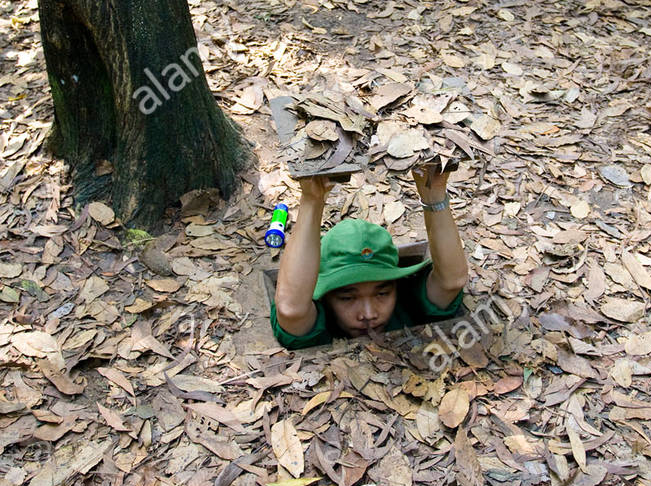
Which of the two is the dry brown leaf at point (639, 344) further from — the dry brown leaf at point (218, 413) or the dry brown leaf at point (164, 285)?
the dry brown leaf at point (164, 285)

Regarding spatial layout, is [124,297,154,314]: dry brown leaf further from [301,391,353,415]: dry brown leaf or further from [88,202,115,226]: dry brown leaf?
[301,391,353,415]: dry brown leaf

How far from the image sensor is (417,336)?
3.35 m

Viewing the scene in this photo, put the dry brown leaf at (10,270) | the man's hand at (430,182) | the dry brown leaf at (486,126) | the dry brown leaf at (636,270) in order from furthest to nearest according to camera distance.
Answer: the dry brown leaf at (486,126)
the dry brown leaf at (636,270)
the dry brown leaf at (10,270)
the man's hand at (430,182)

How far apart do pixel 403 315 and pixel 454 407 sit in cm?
100

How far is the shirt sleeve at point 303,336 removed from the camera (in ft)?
10.8

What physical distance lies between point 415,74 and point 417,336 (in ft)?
7.96

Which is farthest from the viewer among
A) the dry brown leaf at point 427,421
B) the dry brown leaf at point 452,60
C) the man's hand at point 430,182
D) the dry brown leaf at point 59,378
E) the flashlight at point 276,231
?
the dry brown leaf at point 452,60

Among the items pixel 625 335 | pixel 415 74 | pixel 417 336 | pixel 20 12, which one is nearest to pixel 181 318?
pixel 417 336

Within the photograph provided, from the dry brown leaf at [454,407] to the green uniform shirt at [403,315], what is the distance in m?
0.58

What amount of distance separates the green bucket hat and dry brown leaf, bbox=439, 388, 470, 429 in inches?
26.8

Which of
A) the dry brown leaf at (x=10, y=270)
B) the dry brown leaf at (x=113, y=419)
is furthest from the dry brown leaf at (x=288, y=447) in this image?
the dry brown leaf at (x=10, y=270)

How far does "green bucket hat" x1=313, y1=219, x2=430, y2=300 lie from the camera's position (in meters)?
3.30

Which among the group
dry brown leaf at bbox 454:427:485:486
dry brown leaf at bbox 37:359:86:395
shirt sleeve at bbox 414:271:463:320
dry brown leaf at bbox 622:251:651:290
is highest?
dry brown leaf at bbox 37:359:86:395

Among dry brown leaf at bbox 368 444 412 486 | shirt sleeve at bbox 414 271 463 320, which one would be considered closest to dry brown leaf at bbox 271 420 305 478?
dry brown leaf at bbox 368 444 412 486
